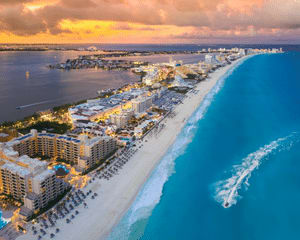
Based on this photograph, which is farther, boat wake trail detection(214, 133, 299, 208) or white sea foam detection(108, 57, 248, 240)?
boat wake trail detection(214, 133, 299, 208)

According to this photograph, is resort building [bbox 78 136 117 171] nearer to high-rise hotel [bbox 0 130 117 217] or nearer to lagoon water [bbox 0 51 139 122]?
high-rise hotel [bbox 0 130 117 217]

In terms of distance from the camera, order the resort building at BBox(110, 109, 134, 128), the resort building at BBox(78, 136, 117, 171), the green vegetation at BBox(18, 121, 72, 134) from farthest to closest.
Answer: the resort building at BBox(110, 109, 134, 128) → the green vegetation at BBox(18, 121, 72, 134) → the resort building at BBox(78, 136, 117, 171)

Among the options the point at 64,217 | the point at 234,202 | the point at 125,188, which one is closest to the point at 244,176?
the point at 234,202

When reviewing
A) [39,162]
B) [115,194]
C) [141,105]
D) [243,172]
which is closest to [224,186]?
[243,172]

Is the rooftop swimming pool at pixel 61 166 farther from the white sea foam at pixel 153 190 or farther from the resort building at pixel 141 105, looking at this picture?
the resort building at pixel 141 105

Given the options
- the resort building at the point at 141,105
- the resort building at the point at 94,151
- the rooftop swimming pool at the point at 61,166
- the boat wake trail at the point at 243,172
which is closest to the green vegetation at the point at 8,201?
the rooftop swimming pool at the point at 61,166

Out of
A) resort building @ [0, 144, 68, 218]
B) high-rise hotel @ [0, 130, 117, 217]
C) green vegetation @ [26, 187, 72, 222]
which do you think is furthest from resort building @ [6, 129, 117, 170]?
resort building @ [0, 144, 68, 218]
